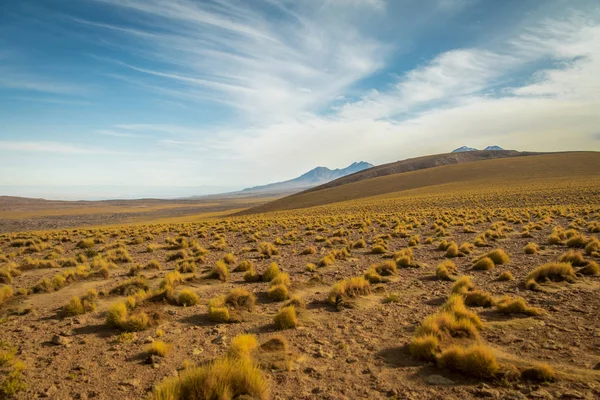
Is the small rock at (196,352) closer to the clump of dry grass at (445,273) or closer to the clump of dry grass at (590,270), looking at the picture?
the clump of dry grass at (445,273)

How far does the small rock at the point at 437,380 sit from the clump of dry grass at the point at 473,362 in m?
0.28

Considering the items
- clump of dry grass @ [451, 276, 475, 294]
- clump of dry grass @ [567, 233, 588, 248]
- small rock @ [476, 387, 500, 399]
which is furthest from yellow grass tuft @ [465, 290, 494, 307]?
clump of dry grass @ [567, 233, 588, 248]

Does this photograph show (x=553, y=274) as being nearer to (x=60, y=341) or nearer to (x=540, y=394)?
(x=540, y=394)

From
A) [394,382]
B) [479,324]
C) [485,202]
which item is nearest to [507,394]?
[394,382]

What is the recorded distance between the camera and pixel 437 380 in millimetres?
4852

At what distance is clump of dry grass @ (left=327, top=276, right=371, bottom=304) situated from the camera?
8.73 meters

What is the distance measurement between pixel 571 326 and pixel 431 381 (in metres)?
3.87

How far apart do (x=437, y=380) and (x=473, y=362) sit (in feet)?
2.02

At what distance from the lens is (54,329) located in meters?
7.14

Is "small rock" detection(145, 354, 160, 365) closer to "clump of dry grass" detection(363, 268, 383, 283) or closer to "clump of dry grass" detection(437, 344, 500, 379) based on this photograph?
"clump of dry grass" detection(437, 344, 500, 379)

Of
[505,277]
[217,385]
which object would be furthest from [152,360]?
[505,277]

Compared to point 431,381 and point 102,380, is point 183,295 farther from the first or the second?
point 431,381

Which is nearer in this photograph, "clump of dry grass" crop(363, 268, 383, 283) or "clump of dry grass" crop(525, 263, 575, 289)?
"clump of dry grass" crop(525, 263, 575, 289)

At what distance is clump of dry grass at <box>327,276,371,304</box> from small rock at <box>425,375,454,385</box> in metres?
3.80
